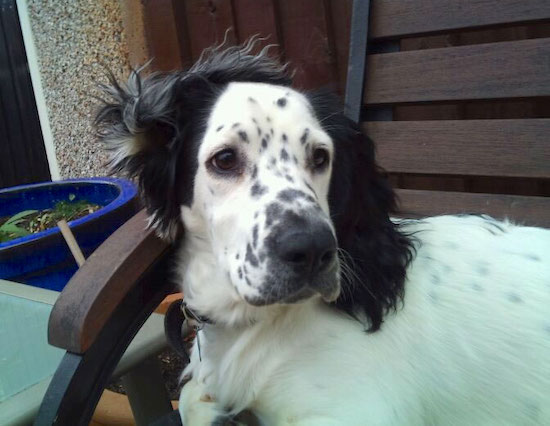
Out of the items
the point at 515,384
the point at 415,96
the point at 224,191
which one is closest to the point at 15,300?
the point at 224,191

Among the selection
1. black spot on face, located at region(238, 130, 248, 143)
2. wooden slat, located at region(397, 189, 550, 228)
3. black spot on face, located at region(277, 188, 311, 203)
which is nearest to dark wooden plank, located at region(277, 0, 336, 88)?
wooden slat, located at region(397, 189, 550, 228)

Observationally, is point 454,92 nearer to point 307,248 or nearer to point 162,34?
point 307,248

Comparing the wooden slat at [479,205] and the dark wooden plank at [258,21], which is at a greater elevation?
the dark wooden plank at [258,21]

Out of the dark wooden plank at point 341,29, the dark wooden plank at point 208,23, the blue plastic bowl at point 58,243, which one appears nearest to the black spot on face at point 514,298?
the blue plastic bowl at point 58,243

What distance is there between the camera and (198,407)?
1.29 m

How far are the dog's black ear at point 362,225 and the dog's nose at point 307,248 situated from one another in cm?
22

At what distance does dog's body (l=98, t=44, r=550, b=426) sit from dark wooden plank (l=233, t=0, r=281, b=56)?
1539 millimetres

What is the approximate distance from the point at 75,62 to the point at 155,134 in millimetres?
2369

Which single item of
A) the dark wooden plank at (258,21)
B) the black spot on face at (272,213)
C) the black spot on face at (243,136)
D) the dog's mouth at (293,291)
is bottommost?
the dog's mouth at (293,291)

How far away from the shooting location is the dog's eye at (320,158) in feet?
4.11

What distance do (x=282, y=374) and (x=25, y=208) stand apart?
2023mm

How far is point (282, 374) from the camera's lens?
1173 mm

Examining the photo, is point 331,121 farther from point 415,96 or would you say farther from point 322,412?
point 322,412

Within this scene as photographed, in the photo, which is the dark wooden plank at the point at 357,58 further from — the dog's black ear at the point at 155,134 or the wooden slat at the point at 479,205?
the dog's black ear at the point at 155,134
